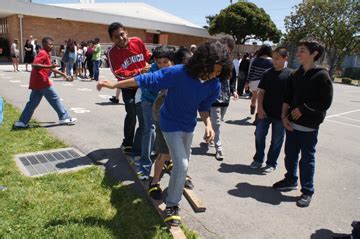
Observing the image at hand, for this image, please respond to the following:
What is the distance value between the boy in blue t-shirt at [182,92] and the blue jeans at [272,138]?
1.79 metres

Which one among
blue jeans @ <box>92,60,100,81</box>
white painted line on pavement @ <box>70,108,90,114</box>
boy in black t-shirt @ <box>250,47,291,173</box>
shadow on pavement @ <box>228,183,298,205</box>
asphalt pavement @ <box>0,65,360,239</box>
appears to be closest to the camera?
asphalt pavement @ <box>0,65,360,239</box>

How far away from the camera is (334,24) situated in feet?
104

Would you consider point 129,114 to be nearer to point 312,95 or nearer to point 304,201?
point 312,95

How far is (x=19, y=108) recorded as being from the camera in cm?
839

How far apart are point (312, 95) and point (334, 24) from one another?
32.0 m

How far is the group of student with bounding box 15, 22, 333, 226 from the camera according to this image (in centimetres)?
300

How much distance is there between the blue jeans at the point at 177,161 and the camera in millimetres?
3193

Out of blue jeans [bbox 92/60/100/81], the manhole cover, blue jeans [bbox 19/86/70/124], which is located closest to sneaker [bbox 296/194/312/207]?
the manhole cover

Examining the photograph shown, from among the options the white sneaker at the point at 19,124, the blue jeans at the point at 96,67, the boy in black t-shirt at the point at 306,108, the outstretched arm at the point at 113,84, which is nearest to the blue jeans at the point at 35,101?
the white sneaker at the point at 19,124

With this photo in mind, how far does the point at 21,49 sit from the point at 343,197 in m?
26.3

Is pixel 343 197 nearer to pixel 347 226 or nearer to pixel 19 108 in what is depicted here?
pixel 347 226

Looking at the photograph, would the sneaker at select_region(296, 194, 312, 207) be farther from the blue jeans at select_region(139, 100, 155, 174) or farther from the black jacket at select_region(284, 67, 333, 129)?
the blue jeans at select_region(139, 100, 155, 174)

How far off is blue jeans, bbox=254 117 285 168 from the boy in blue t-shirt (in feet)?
5.87

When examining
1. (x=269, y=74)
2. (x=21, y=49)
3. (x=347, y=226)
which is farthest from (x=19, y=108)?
(x=21, y=49)
